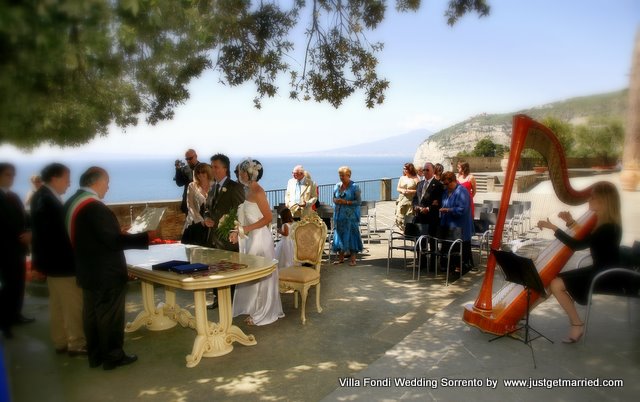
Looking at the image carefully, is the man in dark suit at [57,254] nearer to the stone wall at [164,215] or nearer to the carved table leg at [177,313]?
the carved table leg at [177,313]

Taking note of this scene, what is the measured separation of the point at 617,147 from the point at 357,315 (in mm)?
3349

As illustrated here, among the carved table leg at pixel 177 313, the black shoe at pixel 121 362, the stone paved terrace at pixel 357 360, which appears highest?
the carved table leg at pixel 177 313

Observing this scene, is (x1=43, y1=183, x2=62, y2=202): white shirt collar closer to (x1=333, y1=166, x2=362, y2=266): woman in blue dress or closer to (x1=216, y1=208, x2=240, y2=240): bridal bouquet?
(x1=216, y1=208, x2=240, y2=240): bridal bouquet

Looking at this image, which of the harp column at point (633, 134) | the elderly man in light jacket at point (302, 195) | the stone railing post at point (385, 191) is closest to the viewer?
the harp column at point (633, 134)

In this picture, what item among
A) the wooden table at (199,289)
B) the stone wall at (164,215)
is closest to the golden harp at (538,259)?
the wooden table at (199,289)

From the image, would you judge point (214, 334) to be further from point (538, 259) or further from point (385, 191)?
point (385, 191)

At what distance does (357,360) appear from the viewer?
4105 millimetres

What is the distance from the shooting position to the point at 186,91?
888 cm

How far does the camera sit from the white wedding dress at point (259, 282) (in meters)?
5.12

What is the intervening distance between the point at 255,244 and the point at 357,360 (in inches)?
71.8

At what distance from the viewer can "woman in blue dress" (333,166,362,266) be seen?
25.6 feet

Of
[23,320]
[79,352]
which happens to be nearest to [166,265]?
[79,352]

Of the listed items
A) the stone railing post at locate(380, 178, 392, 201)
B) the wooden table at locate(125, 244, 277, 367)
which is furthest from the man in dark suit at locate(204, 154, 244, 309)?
the stone railing post at locate(380, 178, 392, 201)

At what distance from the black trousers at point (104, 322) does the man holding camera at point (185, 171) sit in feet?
10.4
